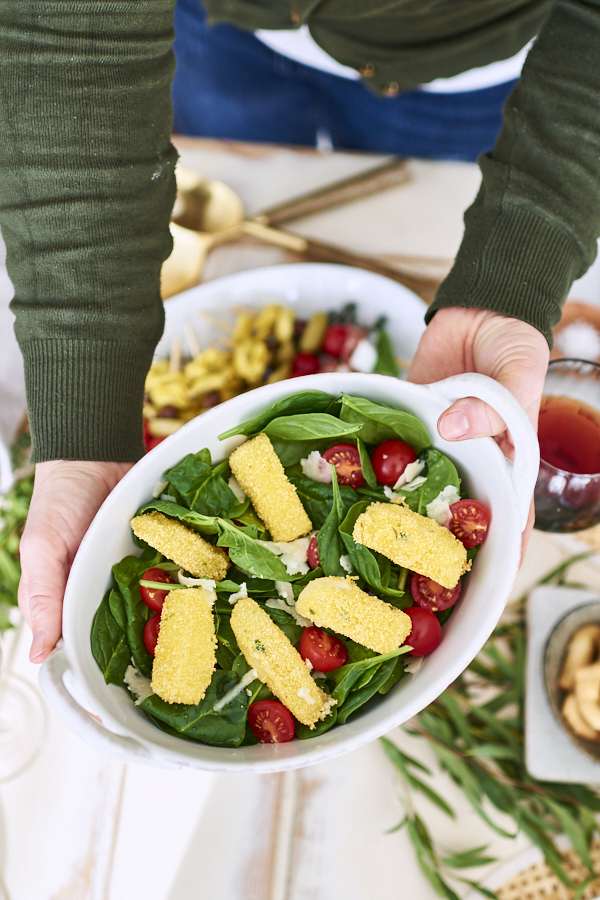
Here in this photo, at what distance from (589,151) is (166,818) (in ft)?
3.71

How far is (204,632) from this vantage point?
65cm

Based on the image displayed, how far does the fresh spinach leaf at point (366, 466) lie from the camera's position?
71 centimetres

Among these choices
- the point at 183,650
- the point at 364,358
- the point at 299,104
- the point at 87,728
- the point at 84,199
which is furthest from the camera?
the point at 299,104

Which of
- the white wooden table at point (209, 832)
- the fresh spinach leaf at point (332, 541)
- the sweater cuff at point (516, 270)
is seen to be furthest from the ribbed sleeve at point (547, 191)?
the white wooden table at point (209, 832)

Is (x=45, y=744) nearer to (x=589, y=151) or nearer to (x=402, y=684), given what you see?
(x=402, y=684)

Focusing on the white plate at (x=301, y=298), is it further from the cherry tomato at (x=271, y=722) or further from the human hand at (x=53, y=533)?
the cherry tomato at (x=271, y=722)

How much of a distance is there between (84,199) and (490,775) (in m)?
1.00

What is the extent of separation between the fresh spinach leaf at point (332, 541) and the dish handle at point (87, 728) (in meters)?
0.25

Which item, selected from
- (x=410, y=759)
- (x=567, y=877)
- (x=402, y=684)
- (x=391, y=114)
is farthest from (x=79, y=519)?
(x=391, y=114)

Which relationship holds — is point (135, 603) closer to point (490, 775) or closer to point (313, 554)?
point (313, 554)

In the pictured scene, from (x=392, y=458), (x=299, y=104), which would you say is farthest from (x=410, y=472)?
(x=299, y=104)

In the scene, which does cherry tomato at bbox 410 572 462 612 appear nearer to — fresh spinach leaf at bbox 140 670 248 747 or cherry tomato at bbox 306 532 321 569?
cherry tomato at bbox 306 532 321 569

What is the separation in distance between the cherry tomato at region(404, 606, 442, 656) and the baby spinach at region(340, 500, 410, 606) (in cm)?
4

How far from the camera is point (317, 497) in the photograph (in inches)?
29.1
